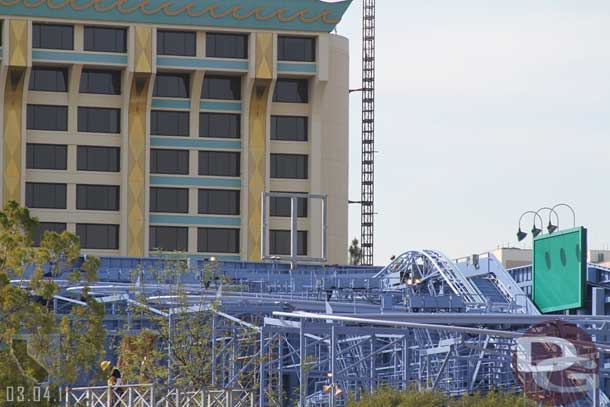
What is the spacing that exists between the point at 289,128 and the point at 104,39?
14140 mm

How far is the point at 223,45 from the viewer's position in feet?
417

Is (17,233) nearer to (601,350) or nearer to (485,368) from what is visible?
(601,350)

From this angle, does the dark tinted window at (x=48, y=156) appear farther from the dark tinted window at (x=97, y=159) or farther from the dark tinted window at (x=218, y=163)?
the dark tinted window at (x=218, y=163)

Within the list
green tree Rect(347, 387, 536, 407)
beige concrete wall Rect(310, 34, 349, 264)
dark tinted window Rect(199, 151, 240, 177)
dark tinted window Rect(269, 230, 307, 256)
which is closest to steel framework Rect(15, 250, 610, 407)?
green tree Rect(347, 387, 536, 407)

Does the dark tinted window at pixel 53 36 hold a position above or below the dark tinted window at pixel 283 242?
above

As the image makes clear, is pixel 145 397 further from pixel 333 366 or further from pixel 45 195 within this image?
pixel 45 195

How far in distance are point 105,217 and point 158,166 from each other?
5.17 meters

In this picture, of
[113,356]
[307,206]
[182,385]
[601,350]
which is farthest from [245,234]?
[601,350]

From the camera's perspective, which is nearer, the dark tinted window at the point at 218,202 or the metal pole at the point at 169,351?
the metal pole at the point at 169,351

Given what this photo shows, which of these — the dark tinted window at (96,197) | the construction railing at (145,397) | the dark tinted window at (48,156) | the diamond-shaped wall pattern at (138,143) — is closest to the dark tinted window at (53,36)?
the diamond-shaped wall pattern at (138,143)

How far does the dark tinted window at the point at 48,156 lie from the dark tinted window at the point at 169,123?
19.9 ft

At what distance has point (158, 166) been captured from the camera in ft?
417

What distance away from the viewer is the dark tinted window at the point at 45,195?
→ 12438 cm

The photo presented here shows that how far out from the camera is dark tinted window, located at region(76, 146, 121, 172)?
126 m
